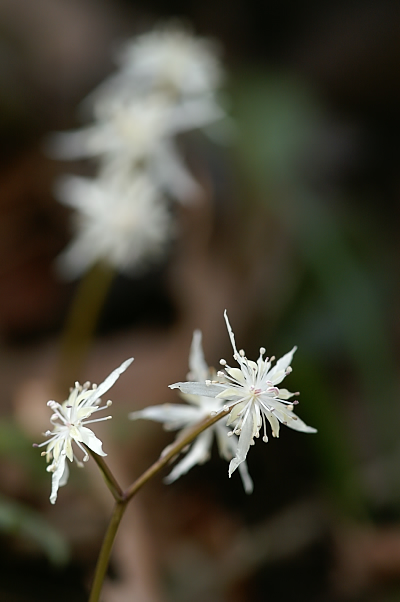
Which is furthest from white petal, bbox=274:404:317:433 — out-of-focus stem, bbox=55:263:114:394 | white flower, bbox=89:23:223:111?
white flower, bbox=89:23:223:111

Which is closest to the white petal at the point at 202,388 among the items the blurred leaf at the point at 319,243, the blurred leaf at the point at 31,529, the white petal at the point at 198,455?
the white petal at the point at 198,455

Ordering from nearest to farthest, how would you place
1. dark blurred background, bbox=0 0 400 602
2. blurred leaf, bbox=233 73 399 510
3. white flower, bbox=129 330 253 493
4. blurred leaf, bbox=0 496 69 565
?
white flower, bbox=129 330 253 493, blurred leaf, bbox=0 496 69 565, dark blurred background, bbox=0 0 400 602, blurred leaf, bbox=233 73 399 510

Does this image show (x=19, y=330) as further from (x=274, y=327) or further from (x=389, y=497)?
(x=389, y=497)

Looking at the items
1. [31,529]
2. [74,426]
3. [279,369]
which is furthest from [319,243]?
[74,426]

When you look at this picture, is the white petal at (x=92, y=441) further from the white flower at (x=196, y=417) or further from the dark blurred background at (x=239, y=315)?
the dark blurred background at (x=239, y=315)

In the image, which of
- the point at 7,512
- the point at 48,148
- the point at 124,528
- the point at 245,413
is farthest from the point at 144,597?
the point at 48,148

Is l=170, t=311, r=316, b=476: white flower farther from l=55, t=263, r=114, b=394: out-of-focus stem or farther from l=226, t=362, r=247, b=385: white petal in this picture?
l=55, t=263, r=114, b=394: out-of-focus stem

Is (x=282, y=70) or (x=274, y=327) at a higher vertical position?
(x=282, y=70)
